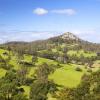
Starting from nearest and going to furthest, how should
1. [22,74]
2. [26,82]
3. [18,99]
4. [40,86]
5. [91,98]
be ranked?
[91,98] → [18,99] → [40,86] → [26,82] → [22,74]

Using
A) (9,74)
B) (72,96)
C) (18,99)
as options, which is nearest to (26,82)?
(9,74)

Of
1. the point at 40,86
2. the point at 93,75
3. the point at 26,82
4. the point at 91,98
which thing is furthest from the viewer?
the point at 26,82

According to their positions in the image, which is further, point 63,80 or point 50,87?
point 63,80

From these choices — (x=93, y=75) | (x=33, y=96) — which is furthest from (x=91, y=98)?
(x=33, y=96)

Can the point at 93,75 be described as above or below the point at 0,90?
above

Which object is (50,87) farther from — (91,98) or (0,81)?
(91,98)

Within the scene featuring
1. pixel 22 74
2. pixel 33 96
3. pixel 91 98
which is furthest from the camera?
pixel 22 74

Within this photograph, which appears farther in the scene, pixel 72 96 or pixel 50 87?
pixel 50 87

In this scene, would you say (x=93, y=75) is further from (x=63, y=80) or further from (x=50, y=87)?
(x=63, y=80)

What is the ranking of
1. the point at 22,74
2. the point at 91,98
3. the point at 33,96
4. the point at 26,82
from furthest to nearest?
the point at 22,74 < the point at 26,82 < the point at 33,96 < the point at 91,98
